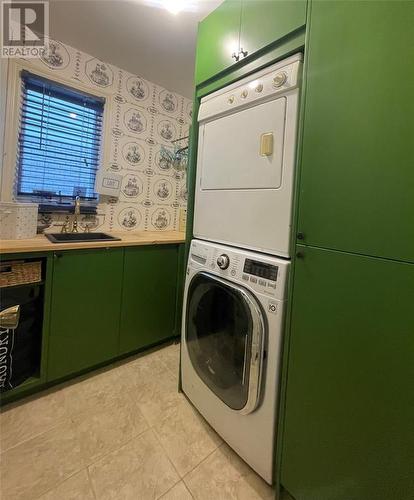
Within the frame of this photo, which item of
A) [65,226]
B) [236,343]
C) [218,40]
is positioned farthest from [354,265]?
[65,226]

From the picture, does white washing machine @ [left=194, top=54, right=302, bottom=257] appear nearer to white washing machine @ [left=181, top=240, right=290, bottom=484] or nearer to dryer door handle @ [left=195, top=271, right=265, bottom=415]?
white washing machine @ [left=181, top=240, right=290, bottom=484]

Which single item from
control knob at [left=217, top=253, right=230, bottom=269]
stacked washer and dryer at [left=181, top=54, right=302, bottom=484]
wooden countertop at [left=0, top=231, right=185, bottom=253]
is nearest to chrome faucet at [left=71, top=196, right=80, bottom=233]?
wooden countertop at [left=0, top=231, right=185, bottom=253]

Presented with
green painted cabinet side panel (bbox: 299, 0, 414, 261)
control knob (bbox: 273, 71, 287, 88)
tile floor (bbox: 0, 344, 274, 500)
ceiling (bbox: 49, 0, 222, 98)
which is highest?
ceiling (bbox: 49, 0, 222, 98)

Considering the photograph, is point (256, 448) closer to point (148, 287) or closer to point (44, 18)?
point (148, 287)

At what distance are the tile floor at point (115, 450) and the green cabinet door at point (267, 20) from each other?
197cm

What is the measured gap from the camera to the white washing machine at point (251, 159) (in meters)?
1.00

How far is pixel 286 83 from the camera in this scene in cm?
99

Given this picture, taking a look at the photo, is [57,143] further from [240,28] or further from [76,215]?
[240,28]

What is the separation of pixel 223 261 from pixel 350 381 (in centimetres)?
68

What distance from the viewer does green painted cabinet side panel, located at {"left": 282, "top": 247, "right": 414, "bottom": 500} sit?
72 cm

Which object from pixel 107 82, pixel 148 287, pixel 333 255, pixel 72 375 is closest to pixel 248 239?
pixel 333 255

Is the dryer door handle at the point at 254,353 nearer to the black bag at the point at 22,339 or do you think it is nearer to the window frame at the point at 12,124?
the black bag at the point at 22,339

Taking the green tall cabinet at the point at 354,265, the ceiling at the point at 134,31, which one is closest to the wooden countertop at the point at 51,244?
the green tall cabinet at the point at 354,265

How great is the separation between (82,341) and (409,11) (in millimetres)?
2175
